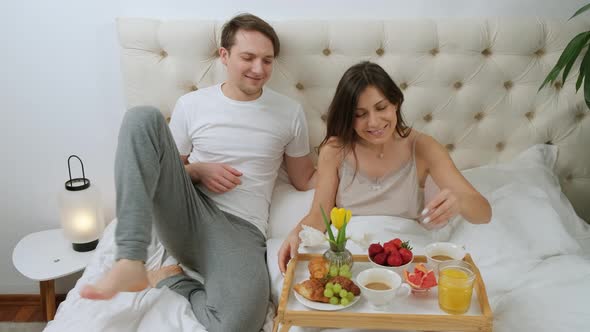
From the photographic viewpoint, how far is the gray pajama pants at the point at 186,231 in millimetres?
1315

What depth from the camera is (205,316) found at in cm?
142

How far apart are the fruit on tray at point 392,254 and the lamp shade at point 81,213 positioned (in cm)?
126

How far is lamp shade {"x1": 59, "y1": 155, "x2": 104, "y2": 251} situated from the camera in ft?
6.47

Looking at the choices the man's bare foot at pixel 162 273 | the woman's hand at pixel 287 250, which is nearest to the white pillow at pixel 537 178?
the woman's hand at pixel 287 250

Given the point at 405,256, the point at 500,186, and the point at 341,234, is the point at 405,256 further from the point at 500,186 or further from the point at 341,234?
the point at 500,186

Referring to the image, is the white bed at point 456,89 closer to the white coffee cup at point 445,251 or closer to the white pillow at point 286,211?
the white pillow at point 286,211

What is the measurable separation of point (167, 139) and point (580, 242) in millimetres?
1448

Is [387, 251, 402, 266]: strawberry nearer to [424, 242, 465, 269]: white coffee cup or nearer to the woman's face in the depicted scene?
[424, 242, 465, 269]: white coffee cup

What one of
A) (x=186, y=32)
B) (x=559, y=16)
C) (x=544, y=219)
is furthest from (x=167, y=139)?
(x=559, y=16)

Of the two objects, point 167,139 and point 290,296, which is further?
point 167,139

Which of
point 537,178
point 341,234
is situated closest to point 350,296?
point 341,234

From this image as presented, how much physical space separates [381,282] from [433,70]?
3.49 ft

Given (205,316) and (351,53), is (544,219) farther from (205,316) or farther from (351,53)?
(205,316)

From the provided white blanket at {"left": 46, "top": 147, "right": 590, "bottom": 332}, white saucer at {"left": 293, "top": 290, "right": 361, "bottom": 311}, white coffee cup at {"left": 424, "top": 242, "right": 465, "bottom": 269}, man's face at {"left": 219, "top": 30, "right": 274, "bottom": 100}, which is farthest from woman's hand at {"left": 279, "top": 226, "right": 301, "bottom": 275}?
man's face at {"left": 219, "top": 30, "right": 274, "bottom": 100}
